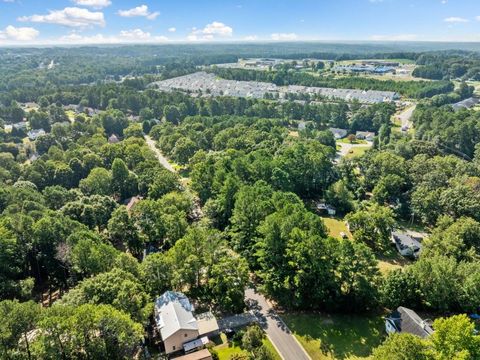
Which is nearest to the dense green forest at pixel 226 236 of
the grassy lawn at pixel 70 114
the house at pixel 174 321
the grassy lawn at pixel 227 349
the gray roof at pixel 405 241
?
the house at pixel 174 321

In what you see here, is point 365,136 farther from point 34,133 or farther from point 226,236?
point 34,133

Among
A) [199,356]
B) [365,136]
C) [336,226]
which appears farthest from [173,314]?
[365,136]

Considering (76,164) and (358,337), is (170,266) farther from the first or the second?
(76,164)

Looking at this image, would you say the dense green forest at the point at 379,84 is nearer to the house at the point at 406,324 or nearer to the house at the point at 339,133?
the house at the point at 339,133

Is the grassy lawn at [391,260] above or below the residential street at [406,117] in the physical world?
below

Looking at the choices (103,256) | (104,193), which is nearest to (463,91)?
(104,193)

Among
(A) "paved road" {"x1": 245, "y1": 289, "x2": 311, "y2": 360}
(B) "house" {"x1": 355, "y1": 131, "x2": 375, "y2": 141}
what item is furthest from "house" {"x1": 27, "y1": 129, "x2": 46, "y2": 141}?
(B) "house" {"x1": 355, "y1": 131, "x2": 375, "y2": 141}
